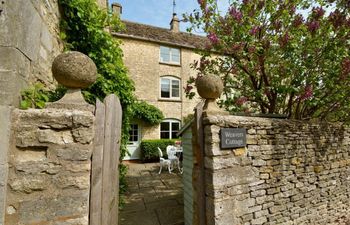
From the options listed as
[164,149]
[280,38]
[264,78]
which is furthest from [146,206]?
[164,149]

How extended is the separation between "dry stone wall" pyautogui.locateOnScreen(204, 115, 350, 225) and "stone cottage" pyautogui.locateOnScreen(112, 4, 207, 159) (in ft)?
29.3

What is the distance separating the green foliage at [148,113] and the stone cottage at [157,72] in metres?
0.43

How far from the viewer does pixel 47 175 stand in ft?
5.40

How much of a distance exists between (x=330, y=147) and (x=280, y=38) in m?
2.44

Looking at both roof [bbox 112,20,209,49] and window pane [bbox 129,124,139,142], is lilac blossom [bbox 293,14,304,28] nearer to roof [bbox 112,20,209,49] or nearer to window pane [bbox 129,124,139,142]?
roof [bbox 112,20,209,49]

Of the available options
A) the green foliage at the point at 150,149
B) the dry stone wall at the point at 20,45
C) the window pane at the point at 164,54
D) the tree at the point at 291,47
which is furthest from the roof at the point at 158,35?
the dry stone wall at the point at 20,45

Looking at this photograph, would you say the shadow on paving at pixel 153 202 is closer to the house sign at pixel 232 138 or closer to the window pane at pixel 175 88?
the house sign at pixel 232 138

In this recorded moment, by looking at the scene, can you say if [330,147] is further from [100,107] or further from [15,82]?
[15,82]

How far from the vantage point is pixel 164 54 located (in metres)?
12.9

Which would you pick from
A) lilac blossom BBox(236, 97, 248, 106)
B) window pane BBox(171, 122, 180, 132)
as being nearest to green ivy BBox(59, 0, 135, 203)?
lilac blossom BBox(236, 97, 248, 106)

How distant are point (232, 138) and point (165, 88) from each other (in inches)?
417

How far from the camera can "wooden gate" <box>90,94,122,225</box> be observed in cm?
185

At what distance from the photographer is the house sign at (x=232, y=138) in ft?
7.97

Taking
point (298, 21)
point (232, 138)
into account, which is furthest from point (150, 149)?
point (298, 21)
